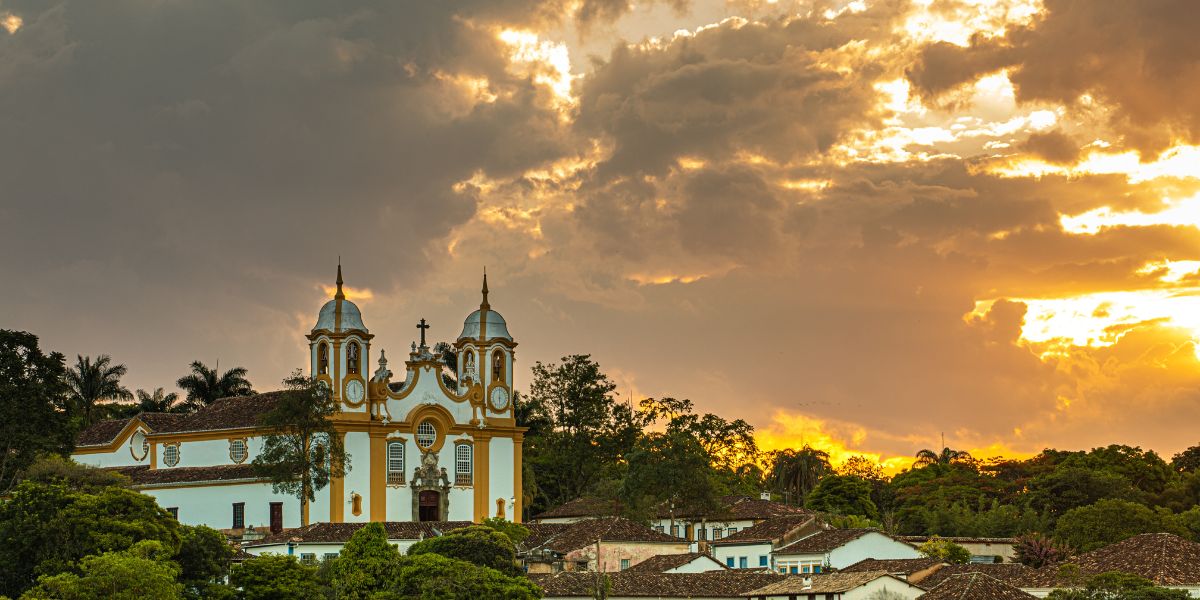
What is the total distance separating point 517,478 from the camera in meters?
80.8

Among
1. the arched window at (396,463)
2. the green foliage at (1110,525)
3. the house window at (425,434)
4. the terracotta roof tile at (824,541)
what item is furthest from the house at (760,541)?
the arched window at (396,463)

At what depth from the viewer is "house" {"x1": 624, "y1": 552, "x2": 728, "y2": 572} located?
60.7 meters

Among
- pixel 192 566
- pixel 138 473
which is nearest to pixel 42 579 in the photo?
pixel 192 566

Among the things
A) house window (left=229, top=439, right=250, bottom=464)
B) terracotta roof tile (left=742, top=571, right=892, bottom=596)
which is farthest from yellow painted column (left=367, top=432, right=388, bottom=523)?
→ terracotta roof tile (left=742, top=571, right=892, bottom=596)

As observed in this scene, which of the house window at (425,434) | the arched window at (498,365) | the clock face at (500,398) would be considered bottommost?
the house window at (425,434)

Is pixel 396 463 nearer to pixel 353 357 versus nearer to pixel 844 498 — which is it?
pixel 353 357

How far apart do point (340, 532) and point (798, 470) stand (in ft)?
160

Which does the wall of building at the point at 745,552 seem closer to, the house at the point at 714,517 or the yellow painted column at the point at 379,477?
the house at the point at 714,517

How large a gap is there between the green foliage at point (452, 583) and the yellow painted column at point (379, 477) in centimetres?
2204

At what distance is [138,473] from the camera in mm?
76125

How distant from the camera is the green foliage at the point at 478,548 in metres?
56.3

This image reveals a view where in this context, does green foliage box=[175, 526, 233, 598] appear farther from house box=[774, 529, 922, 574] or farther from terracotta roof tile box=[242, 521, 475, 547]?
house box=[774, 529, 922, 574]

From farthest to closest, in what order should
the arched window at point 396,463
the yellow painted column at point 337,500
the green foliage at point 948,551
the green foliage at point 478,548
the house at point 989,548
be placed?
1. the arched window at point 396,463
2. the yellow painted column at point 337,500
3. the house at point 989,548
4. the green foliage at point 948,551
5. the green foliage at point 478,548

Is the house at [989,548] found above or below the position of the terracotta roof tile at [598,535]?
below
